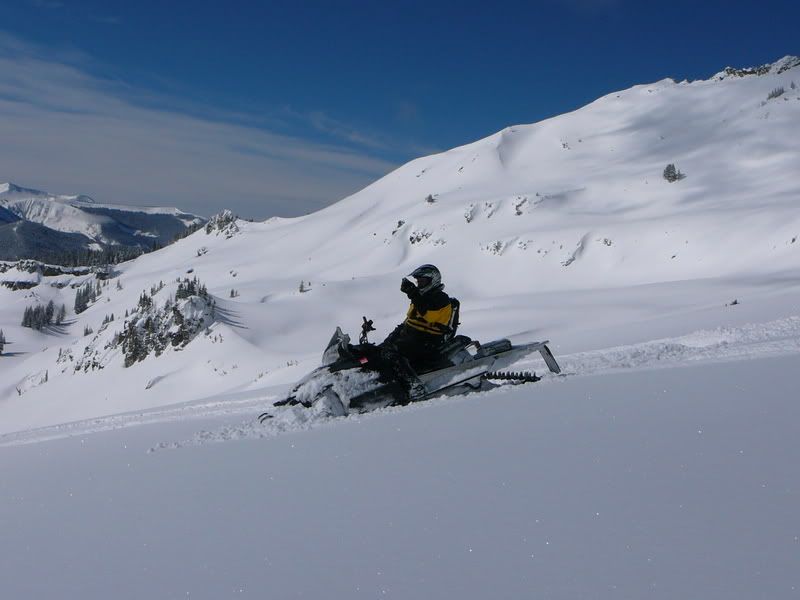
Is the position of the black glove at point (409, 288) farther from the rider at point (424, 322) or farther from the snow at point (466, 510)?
the snow at point (466, 510)

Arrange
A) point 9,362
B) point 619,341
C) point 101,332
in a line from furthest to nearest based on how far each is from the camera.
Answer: point 9,362
point 101,332
point 619,341

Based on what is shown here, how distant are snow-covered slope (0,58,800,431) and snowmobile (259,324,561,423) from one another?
3.92 metres

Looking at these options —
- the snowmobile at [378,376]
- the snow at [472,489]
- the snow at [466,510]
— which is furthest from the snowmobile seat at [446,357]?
the snow at [466,510]

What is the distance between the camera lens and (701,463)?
332 cm

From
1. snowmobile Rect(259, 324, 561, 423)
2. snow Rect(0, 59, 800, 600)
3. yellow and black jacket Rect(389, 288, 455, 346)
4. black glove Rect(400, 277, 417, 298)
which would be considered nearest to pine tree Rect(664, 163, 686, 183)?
snow Rect(0, 59, 800, 600)

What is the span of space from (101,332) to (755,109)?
6174cm

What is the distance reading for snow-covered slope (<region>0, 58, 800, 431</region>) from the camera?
22.4 meters

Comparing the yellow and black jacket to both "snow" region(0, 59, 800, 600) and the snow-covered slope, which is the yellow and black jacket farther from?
the snow-covered slope

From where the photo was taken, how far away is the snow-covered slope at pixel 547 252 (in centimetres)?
2244

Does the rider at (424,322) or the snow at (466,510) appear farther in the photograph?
the rider at (424,322)

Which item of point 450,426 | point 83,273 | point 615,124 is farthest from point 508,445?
point 83,273

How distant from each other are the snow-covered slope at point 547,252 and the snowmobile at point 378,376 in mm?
3924

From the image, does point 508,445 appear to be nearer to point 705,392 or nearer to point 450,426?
point 450,426

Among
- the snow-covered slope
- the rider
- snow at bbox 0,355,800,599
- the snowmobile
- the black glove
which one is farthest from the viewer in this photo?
the snow-covered slope
